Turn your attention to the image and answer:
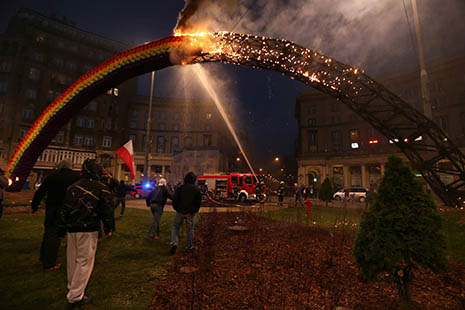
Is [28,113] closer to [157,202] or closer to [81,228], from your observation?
[157,202]

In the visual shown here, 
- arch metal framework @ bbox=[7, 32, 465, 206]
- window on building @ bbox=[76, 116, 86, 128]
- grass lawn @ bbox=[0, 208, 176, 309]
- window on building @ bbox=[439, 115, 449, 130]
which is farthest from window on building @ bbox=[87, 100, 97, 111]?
window on building @ bbox=[439, 115, 449, 130]

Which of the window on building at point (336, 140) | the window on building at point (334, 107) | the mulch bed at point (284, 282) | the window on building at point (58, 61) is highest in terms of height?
the window on building at point (58, 61)

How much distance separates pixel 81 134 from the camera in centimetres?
4738

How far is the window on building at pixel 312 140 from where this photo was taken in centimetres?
4925

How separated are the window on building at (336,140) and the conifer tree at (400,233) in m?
48.0

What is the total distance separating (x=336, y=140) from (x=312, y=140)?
4.95 meters

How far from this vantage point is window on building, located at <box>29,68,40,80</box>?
140ft

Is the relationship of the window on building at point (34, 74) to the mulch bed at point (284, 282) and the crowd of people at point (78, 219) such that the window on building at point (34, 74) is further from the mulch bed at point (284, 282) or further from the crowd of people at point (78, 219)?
the mulch bed at point (284, 282)

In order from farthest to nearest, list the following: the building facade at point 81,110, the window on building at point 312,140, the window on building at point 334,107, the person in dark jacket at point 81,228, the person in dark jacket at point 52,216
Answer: the window on building at point 312,140 → the window on building at point 334,107 → the building facade at point 81,110 → the person in dark jacket at point 52,216 → the person in dark jacket at point 81,228

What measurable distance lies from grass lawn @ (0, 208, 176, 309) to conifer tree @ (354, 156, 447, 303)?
3.34 metres

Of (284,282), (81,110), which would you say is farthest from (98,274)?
(81,110)

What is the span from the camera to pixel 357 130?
1770 inches

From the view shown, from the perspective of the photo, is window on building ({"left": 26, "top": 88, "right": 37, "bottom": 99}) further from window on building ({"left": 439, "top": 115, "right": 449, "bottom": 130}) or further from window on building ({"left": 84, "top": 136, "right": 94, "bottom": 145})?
window on building ({"left": 439, "top": 115, "right": 449, "bottom": 130})

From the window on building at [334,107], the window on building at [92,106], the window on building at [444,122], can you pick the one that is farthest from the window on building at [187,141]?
the window on building at [444,122]
